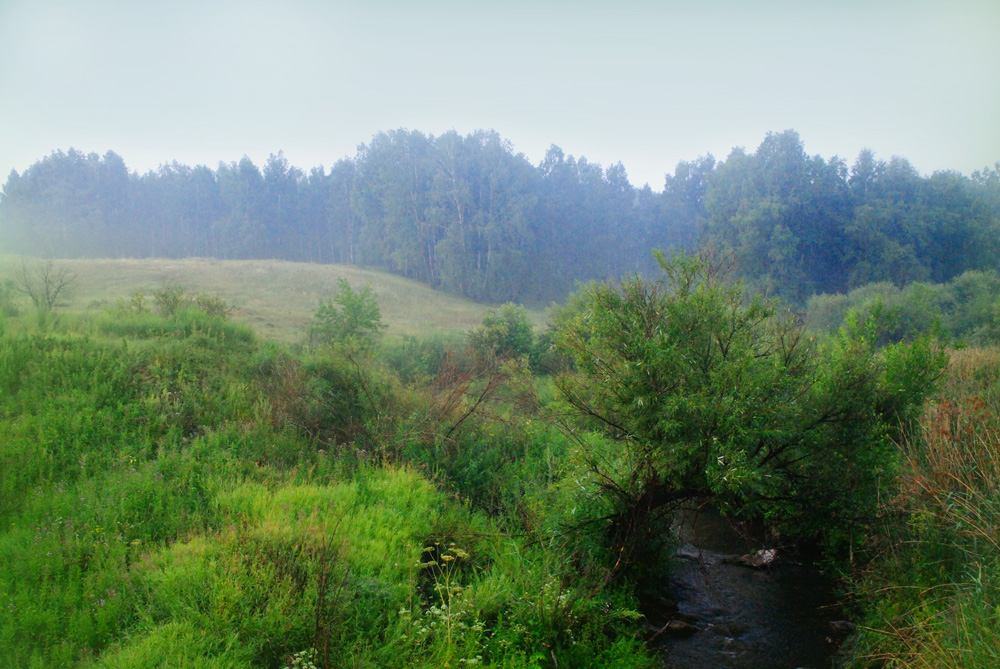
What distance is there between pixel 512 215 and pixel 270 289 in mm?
24242

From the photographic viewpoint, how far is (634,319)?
30.0ft

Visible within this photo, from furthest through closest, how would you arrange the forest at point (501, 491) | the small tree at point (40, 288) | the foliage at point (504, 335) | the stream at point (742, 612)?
the foliage at point (504, 335) → the small tree at point (40, 288) → the stream at point (742, 612) → the forest at point (501, 491)

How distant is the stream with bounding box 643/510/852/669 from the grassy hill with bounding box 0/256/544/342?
50.3 ft

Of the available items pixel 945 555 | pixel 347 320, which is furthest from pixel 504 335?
pixel 945 555

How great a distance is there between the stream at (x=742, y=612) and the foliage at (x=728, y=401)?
1.07 meters

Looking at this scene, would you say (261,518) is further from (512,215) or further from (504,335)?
(512,215)

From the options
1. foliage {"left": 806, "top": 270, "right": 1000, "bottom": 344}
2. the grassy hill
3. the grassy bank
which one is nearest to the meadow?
the grassy bank

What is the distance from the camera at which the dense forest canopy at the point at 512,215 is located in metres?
35.7

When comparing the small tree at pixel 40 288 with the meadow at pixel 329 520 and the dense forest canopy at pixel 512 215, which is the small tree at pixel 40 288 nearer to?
the meadow at pixel 329 520

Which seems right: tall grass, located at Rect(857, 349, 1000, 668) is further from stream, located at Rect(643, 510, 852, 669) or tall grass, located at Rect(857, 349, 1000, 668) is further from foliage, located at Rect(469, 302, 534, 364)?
foliage, located at Rect(469, 302, 534, 364)

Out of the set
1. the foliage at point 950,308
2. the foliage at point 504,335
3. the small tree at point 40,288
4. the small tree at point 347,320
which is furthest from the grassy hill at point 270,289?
the foliage at point 950,308

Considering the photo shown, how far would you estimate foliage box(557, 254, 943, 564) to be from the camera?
326 inches

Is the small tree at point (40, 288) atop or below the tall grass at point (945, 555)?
atop

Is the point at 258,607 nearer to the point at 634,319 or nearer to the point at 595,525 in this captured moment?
the point at 595,525
